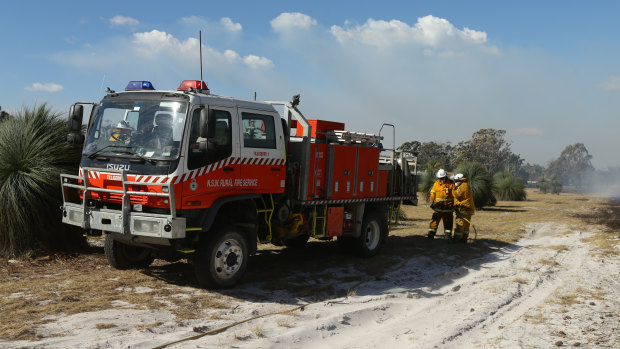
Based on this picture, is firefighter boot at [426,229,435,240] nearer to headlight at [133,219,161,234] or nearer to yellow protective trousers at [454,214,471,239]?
yellow protective trousers at [454,214,471,239]

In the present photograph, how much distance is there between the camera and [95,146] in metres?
7.43

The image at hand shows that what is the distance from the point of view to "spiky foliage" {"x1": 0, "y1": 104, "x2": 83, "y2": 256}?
8.79 meters

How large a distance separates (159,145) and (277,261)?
3.77 metres

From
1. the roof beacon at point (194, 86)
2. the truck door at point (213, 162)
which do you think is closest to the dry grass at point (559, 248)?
Result: the truck door at point (213, 162)

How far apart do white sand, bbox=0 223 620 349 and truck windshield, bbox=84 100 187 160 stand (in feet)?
6.76

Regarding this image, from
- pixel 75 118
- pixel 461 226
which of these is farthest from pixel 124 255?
pixel 461 226

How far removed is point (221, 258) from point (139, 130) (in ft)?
6.74

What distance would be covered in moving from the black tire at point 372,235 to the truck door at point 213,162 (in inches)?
151

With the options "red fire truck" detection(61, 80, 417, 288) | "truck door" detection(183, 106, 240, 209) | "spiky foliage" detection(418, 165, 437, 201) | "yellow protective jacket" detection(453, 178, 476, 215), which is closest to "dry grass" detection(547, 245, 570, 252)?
"yellow protective jacket" detection(453, 178, 476, 215)

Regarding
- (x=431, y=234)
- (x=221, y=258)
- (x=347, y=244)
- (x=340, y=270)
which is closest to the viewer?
(x=221, y=258)

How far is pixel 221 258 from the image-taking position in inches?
292

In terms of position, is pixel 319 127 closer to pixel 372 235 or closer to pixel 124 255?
pixel 372 235

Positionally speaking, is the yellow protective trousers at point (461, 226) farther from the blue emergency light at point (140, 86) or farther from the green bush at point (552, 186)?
the green bush at point (552, 186)

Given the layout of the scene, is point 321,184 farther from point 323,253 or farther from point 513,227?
point 513,227
